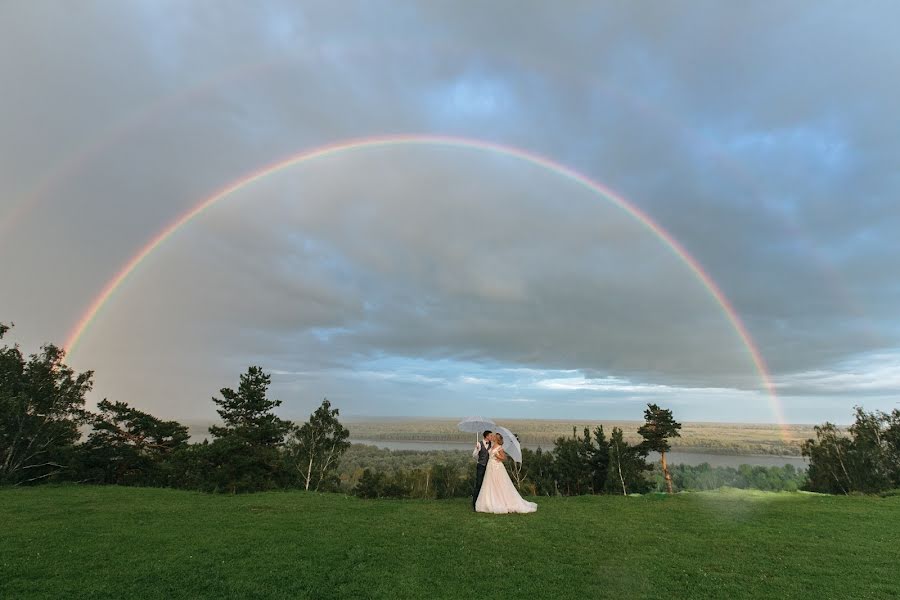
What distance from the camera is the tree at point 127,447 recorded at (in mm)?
24891

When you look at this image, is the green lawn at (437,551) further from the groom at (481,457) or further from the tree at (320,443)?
the tree at (320,443)

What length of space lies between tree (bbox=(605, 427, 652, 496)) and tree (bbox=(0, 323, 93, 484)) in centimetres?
3528

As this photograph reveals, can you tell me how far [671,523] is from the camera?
13.1m

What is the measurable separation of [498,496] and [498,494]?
0.06 m

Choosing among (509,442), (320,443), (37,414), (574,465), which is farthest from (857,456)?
(37,414)

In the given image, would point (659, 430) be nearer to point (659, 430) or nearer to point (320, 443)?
point (659, 430)

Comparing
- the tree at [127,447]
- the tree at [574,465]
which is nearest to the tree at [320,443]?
the tree at [127,447]

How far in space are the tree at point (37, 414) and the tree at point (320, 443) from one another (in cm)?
1197

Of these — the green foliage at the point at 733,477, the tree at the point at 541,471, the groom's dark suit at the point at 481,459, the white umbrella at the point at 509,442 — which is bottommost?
the green foliage at the point at 733,477

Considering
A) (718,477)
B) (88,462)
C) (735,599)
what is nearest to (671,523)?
(735,599)

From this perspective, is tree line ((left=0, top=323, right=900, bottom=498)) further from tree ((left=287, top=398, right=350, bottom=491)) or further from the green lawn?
the green lawn

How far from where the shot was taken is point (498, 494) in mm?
15047

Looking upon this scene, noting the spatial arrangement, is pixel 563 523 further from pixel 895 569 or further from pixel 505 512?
pixel 895 569

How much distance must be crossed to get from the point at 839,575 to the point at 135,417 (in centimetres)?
3211
